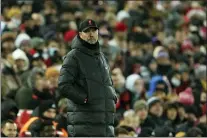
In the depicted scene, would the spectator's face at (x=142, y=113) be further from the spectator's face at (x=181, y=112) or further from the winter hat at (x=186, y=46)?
the winter hat at (x=186, y=46)

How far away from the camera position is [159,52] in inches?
979

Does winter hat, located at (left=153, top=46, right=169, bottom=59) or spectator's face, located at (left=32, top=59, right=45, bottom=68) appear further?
winter hat, located at (left=153, top=46, right=169, bottom=59)

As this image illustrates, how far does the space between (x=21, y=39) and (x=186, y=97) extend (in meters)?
3.96

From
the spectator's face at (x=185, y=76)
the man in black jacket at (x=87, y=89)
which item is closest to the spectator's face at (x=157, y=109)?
the spectator's face at (x=185, y=76)

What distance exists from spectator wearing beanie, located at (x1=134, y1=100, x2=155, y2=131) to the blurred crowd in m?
0.02

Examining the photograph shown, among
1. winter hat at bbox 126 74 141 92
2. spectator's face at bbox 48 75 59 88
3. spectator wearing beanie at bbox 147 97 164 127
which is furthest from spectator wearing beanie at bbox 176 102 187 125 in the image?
spectator's face at bbox 48 75 59 88

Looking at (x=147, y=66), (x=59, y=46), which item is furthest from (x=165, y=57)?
(x=59, y=46)

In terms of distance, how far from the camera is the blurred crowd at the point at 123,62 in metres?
17.9

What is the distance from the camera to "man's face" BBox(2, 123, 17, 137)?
15930mm

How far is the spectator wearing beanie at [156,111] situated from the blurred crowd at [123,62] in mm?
18

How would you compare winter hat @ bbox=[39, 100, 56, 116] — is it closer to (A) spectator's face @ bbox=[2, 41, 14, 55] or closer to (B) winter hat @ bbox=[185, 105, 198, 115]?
(B) winter hat @ bbox=[185, 105, 198, 115]

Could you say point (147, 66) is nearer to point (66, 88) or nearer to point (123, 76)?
point (123, 76)

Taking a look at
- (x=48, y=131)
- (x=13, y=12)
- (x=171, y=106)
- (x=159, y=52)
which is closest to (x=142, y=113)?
(x=171, y=106)

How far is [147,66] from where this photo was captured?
77.4ft
